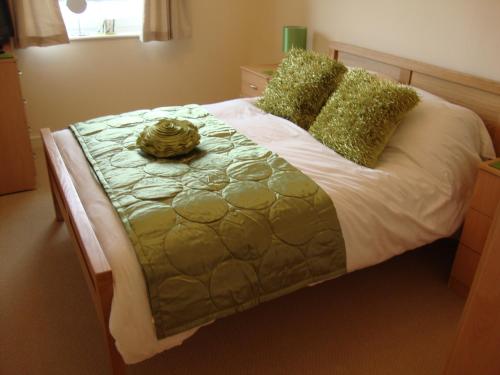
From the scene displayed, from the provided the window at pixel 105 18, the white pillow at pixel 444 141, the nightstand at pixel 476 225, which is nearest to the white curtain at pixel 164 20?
the window at pixel 105 18

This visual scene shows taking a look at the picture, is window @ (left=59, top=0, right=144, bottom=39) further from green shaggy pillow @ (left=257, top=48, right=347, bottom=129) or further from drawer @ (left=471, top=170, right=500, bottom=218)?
drawer @ (left=471, top=170, right=500, bottom=218)

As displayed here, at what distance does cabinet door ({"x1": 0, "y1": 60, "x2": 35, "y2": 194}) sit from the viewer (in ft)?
9.47

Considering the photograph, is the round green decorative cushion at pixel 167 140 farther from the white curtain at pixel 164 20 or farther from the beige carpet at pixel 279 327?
the white curtain at pixel 164 20

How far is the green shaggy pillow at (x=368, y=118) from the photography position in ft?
7.30

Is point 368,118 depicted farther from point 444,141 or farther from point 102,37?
point 102,37

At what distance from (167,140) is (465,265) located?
5.01 feet

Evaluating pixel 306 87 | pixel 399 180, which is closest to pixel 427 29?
pixel 306 87

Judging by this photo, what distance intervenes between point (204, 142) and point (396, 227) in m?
1.02

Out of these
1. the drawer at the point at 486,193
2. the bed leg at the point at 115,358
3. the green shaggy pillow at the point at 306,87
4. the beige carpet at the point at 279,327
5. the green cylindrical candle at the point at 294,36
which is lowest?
the beige carpet at the point at 279,327

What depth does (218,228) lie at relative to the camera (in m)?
1.72

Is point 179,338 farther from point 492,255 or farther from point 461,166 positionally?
point 461,166

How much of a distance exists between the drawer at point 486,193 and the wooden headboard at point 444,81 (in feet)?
Answer: 1.26

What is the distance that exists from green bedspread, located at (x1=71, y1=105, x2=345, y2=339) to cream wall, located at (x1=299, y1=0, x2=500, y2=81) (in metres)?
1.17

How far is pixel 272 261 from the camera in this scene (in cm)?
177
